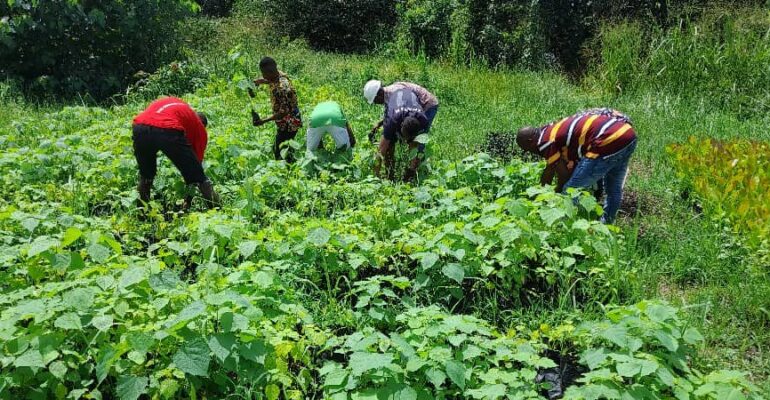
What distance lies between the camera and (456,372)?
228cm

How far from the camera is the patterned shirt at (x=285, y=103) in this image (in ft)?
17.3

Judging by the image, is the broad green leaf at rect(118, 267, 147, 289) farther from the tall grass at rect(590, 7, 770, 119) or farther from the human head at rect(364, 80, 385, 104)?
the tall grass at rect(590, 7, 770, 119)

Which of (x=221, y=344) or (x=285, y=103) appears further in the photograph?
(x=285, y=103)

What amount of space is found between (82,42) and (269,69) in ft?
21.9

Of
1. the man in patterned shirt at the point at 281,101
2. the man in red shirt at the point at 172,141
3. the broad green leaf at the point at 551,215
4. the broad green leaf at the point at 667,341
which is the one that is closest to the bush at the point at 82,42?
the man in patterned shirt at the point at 281,101

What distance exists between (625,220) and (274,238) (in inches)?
113

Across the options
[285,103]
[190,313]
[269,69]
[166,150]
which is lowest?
[190,313]

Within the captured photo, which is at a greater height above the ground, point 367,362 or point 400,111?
point 400,111

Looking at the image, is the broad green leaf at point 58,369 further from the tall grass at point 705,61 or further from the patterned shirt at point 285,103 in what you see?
the tall grass at point 705,61

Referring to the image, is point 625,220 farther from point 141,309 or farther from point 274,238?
point 141,309

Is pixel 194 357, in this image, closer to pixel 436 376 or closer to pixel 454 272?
pixel 436 376

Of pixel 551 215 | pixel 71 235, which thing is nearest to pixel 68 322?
pixel 71 235

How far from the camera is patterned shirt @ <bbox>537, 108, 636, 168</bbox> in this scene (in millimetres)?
3883

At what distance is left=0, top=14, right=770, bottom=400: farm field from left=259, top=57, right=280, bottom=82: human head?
0.71 m
